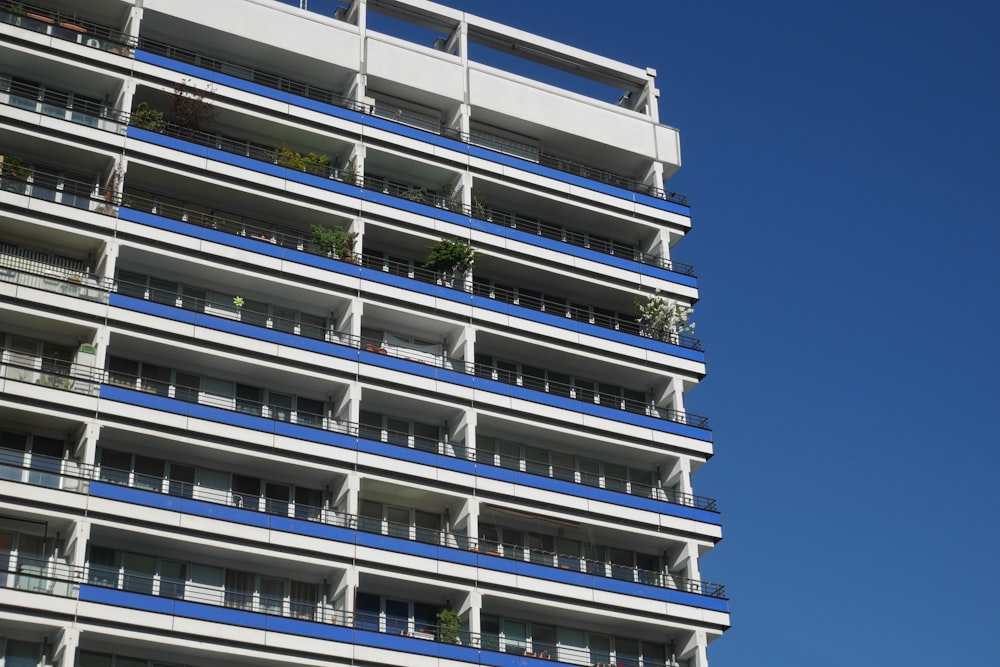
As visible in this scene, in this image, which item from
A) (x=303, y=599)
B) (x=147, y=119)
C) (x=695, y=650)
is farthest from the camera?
(x=147, y=119)

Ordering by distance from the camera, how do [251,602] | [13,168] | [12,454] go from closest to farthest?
[12,454] → [251,602] → [13,168]

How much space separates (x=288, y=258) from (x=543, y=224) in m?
16.5

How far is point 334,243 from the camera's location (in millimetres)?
76875

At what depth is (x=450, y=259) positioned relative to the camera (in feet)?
258

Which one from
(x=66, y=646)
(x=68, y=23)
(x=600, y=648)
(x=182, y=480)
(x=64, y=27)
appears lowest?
(x=66, y=646)

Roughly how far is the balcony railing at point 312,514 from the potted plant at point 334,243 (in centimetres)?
1252

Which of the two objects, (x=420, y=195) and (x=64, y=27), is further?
(x=420, y=195)

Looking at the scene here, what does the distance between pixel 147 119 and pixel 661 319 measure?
27.6 meters

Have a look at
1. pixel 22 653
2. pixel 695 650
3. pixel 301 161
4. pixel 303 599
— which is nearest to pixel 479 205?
pixel 301 161

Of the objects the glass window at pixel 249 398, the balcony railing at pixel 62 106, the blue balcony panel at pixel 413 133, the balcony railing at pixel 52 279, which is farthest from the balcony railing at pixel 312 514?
the blue balcony panel at pixel 413 133

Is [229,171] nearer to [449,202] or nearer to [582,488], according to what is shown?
[449,202]

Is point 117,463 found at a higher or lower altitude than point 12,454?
higher

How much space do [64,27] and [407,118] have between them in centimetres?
1812

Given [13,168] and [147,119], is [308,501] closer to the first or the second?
[147,119]
